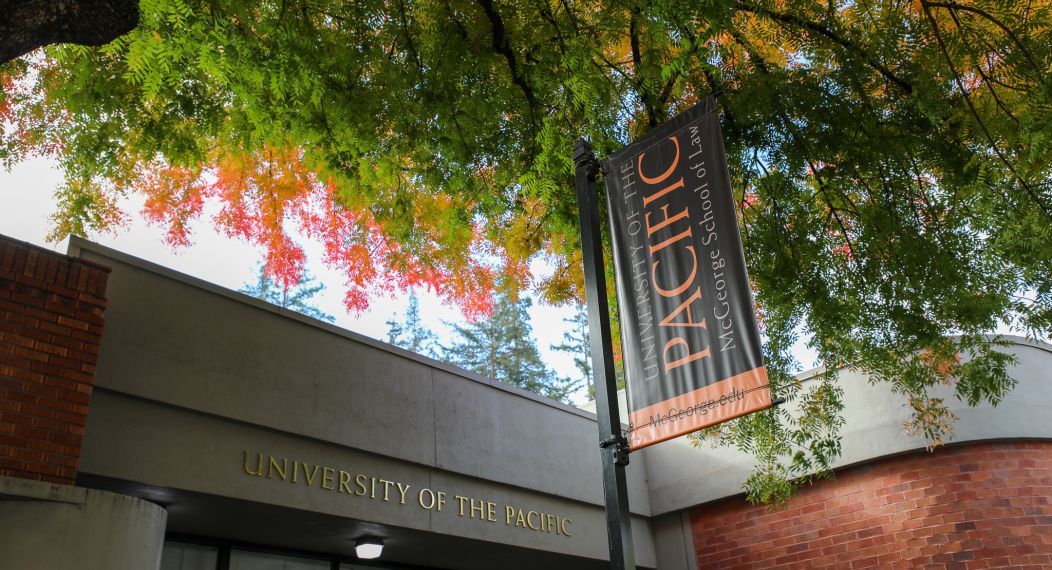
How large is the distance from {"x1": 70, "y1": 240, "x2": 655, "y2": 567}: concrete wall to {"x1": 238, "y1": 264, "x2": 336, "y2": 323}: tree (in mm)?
22883

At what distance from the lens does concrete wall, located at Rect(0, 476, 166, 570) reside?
5.85 meters

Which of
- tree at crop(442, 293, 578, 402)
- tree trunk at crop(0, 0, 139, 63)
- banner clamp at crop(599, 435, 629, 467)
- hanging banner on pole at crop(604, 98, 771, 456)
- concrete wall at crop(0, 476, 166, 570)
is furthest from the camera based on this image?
tree at crop(442, 293, 578, 402)

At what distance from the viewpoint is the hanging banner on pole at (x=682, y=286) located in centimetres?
431

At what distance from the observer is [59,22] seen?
418 cm

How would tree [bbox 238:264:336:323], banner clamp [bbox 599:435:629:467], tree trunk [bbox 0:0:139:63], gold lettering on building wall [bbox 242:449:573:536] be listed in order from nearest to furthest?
tree trunk [bbox 0:0:139:63]
banner clamp [bbox 599:435:629:467]
gold lettering on building wall [bbox 242:449:573:536]
tree [bbox 238:264:336:323]

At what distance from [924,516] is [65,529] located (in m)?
9.49

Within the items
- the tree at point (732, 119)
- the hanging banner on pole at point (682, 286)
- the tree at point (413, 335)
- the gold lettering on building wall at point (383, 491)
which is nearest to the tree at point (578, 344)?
the tree at point (413, 335)

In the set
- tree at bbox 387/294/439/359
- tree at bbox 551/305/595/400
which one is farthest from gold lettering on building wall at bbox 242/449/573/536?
tree at bbox 387/294/439/359

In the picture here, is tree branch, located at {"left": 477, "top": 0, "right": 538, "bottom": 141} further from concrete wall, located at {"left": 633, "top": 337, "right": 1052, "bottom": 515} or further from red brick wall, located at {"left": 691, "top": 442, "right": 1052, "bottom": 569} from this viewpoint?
red brick wall, located at {"left": 691, "top": 442, "right": 1052, "bottom": 569}

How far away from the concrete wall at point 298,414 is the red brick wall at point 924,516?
2.67 metres

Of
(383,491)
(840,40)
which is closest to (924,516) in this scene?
(840,40)

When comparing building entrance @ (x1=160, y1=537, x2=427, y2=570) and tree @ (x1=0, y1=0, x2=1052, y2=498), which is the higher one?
tree @ (x1=0, y1=0, x2=1052, y2=498)

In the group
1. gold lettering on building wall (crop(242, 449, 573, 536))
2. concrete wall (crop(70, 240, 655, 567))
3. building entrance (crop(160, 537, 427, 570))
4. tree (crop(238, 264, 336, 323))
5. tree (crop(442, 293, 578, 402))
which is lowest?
building entrance (crop(160, 537, 427, 570))

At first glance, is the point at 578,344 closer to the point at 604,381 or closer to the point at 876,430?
the point at 876,430
